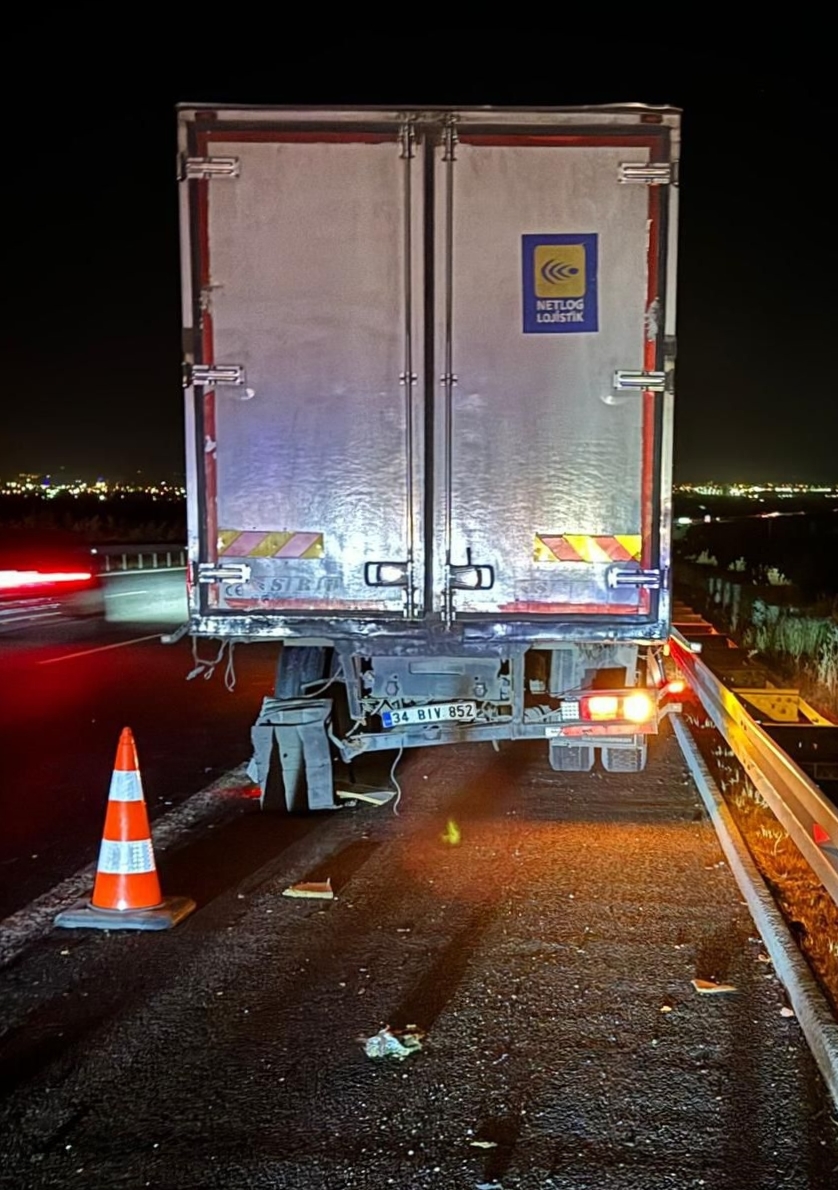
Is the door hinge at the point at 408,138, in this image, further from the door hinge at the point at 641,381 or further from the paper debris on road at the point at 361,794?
the paper debris on road at the point at 361,794

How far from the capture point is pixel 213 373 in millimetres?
6957

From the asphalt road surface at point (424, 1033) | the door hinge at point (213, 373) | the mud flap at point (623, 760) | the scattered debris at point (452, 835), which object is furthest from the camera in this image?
the mud flap at point (623, 760)

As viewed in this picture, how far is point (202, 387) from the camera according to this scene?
7.00m

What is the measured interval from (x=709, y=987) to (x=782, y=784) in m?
1.33

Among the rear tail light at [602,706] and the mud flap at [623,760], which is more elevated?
the rear tail light at [602,706]

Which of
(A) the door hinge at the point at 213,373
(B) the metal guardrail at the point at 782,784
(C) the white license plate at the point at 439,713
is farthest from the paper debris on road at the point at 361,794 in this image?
(A) the door hinge at the point at 213,373

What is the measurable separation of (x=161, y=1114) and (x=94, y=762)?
6101 millimetres

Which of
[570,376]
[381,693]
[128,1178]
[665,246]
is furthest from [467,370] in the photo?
[128,1178]

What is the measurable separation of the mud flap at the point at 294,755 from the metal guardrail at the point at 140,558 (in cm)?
2913

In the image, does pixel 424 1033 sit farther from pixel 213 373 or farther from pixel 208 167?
pixel 208 167

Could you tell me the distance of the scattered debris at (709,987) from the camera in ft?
16.8

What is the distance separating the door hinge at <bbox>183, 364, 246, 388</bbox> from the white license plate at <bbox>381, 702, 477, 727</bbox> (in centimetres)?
241

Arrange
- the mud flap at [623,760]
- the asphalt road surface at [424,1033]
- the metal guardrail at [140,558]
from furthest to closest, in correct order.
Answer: the metal guardrail at [140,558] < the mud flap at [623,760] < the asphalt road surface at [424,1033]

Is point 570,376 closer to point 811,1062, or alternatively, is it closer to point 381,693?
point 381,693
